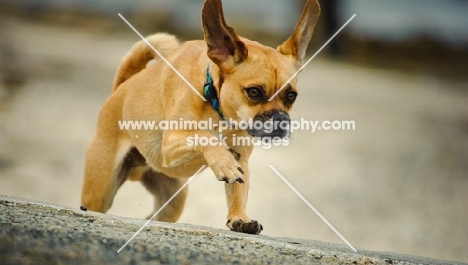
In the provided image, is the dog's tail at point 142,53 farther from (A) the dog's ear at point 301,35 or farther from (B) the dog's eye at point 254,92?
(B) the dog's eye at point 254,92

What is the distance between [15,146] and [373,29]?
15.3m

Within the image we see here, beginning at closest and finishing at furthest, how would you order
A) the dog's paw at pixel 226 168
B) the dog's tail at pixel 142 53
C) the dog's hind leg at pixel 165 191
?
the dog's paw at pixel 226 168 < the dog's tail at pixel 142 53 < the dog's hind leg at pixel 165 191

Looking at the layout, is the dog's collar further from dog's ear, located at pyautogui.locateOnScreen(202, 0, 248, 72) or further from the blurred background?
the blurred background

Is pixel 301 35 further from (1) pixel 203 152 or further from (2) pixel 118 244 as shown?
(2) pixel 118 244

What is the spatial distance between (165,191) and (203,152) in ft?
6.71

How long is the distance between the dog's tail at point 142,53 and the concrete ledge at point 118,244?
2655 mm

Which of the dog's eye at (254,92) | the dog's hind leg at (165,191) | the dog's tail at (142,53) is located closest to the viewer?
the dog's eye at (254,92)

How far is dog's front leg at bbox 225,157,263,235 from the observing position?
5725mm

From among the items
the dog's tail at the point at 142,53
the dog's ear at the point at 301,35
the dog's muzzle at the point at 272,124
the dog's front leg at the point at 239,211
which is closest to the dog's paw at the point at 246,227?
the dog's front leg at the point at 239,211

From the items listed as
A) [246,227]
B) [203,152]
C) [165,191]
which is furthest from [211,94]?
[165,191]

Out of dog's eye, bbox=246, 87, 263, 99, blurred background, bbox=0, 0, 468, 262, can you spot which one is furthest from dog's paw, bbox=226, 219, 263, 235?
blurred background, bbox=0, 0, 468, 262

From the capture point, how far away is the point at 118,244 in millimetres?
3828

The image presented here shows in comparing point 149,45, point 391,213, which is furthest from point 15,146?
point 149,45

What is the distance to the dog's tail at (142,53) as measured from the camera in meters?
7.18
